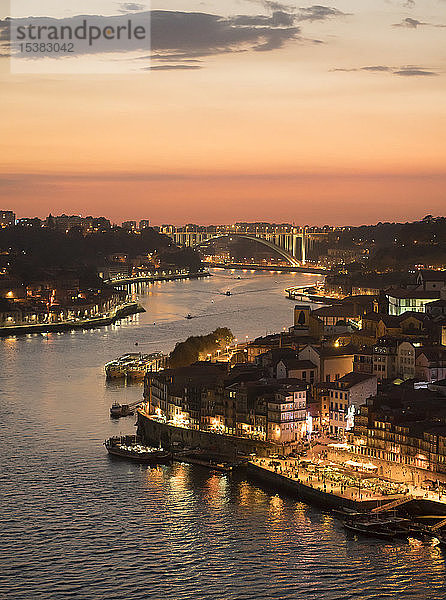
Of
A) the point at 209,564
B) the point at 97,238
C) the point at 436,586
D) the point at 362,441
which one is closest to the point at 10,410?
the point at 362,441

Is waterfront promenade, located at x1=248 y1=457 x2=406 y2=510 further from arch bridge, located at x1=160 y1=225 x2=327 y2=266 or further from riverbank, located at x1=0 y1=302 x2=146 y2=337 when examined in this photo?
arch bridge, located at x1=160 y1=225 x2=327 y2=266

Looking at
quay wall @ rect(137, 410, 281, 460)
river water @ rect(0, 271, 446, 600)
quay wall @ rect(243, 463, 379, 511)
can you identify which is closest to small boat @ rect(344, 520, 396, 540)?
river water @ rect(0, 271, 446, 600)

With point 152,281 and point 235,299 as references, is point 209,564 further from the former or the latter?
point 152,281

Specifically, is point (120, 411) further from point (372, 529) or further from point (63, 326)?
point (63, 326)

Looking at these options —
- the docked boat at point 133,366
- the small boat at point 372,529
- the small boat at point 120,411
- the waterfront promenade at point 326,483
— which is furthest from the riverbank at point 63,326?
the small boat at point 372,529

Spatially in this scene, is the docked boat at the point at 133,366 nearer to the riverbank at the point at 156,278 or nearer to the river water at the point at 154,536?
the river water at the point at 154,536
